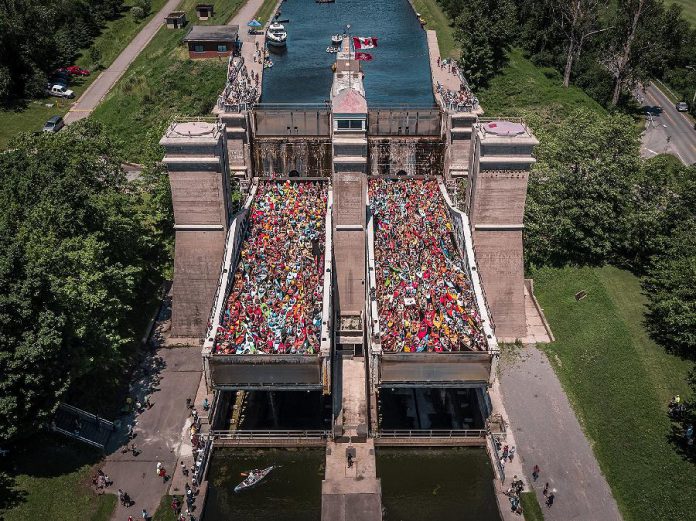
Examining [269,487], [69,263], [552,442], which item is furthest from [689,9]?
[269,487]

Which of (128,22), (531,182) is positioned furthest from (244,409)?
(128,22)

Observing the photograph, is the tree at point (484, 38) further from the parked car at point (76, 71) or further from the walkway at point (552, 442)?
the parked car at point (76, 71)

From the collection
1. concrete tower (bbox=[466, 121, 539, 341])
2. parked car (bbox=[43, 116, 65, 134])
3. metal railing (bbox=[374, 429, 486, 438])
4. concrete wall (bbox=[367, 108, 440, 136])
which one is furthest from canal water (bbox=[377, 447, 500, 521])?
parked car (bbox=[43, 116, 65, 134])

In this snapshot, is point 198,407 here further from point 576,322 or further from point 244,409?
point 576,322

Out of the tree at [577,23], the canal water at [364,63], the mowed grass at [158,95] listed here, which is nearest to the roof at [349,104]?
the canal water at [364,63]

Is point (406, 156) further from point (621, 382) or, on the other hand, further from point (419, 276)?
point (621, 382)

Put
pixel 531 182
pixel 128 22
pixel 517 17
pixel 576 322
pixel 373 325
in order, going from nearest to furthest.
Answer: pixel 373 325, pixel 576 322, pixel 531 182, pixel 517 17, pixel 128 22
